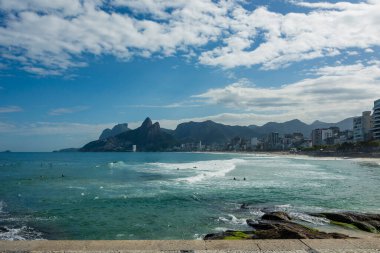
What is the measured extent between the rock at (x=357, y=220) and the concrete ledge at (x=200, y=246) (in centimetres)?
1107

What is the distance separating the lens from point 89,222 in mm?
19984

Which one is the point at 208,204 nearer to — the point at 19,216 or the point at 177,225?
the point at 177,225

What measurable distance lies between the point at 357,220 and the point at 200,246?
14.3m

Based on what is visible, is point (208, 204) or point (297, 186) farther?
point (297, 186)

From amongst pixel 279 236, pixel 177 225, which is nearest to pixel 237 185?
pixel 177 225

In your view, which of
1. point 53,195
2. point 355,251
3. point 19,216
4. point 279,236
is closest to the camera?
point 355,251

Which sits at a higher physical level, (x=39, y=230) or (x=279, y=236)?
(x=279, y=236)

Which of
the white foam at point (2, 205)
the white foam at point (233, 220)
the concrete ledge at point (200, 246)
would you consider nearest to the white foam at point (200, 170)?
the white foam at point (2, 205)

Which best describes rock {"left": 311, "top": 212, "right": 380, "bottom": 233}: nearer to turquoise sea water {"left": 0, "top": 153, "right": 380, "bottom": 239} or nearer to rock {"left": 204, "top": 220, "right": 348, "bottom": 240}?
turquoise sea water {"left": 0, "top": 153, "right": 380, "bottom": 239}

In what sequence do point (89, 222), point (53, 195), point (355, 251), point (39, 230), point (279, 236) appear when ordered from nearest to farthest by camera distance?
1. point (355, 251)
2. point (279, 236)
3. point (39, 230)
4. point (89, 222)
5. point (53, 195)

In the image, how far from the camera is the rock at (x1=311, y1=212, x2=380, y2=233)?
54.7ft

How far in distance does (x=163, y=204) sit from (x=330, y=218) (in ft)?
37.5

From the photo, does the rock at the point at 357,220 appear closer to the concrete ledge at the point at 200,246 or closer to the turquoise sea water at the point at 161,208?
the turquoise sea water at the point at 161,208

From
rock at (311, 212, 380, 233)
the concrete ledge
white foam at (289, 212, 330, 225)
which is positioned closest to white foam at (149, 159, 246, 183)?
white foam at (289, 212, 330, 225)
